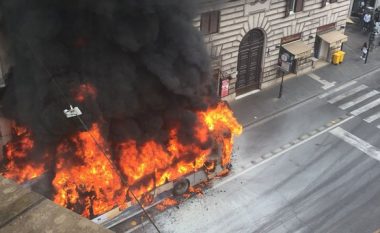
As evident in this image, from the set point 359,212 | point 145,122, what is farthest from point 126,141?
point 359,212

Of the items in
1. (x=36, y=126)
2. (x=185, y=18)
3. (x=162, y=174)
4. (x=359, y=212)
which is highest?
(x=185, y=18)

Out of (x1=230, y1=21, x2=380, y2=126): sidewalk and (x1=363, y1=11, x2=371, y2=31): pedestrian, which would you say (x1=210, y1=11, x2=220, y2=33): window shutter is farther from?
(x1=363, y1=11, x2=371, y2=31): pedestrian

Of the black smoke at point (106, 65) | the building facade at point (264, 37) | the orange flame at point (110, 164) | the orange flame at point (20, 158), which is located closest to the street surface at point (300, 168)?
the building facade at point (264, 37)

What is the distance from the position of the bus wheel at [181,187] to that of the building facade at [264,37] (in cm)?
755

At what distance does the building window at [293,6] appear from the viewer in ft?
78.6

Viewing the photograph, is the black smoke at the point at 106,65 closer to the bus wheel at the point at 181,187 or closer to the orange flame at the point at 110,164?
the orange flame at the point at 110,164

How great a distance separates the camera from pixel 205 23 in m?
21.1

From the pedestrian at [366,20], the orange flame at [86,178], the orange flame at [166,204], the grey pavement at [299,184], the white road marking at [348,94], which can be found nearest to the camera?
the orange flame at [86,178]

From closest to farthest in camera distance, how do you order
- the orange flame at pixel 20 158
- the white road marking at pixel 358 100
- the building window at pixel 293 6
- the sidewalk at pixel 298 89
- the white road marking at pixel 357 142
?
the orange flame at pixel 20 158 → the white road marking at pixel 357 142 → the sidewalk at pixel 298 89 → the building window at pixel 293 6 → the white road marking at pixel 358 100

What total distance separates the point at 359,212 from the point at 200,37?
31.7 feet

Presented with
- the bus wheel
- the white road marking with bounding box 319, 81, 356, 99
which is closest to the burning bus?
the bus wheel

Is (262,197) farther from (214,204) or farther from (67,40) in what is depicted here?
(67,40)

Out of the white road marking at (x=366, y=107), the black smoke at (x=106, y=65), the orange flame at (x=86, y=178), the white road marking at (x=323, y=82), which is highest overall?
the black smoke at (x=106, y=65)

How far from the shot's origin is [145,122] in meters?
16.9
